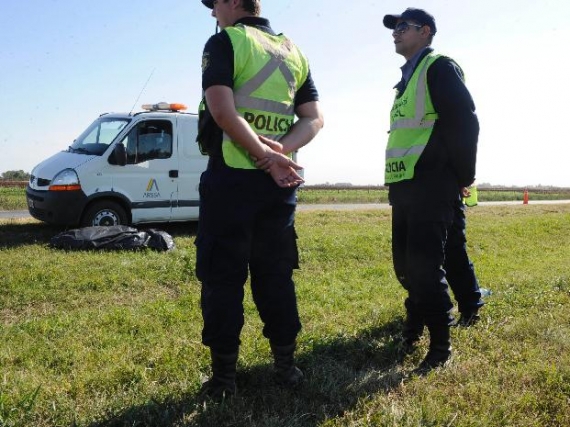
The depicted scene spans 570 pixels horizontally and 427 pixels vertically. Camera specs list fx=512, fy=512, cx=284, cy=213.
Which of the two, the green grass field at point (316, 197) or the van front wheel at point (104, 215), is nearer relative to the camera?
the van front wheel at point (104, 215)

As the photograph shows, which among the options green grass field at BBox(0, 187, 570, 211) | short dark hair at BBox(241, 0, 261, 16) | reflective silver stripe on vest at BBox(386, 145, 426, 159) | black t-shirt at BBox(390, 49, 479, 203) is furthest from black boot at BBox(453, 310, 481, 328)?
green grass field at BBox(0, 187, 570, 211)

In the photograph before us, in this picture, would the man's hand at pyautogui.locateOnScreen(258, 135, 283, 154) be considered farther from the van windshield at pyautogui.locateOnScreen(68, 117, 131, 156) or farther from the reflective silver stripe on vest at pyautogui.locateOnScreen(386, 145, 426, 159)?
the van windshield at pyautogui.locateOnScreen(68, 117, 131, 156)

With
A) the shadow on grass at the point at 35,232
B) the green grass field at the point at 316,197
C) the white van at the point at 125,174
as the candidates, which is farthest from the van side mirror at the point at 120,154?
the green grass field at the point at 316,197

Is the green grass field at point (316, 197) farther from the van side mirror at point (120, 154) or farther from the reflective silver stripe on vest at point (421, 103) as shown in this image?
the reflective silver stripe on vest at point (421, 103)

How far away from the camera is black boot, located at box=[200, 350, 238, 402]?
2584 millimetres

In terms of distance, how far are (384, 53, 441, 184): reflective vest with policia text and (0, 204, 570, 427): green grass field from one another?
121 cm

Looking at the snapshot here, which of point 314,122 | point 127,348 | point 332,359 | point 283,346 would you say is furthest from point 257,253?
point 127,348

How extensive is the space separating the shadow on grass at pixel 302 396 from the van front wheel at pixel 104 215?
5.83 meters

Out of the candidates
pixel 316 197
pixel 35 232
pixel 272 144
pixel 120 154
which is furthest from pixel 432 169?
pixel 316 197

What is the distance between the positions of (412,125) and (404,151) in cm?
17

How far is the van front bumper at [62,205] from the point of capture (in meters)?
7.92

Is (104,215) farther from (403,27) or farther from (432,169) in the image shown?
(432,169)

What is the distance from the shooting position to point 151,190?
8.81 meters

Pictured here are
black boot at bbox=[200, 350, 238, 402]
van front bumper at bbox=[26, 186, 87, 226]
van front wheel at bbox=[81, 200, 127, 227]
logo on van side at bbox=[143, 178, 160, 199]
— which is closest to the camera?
black boot at bbox=[200, 350, 238, 402]
